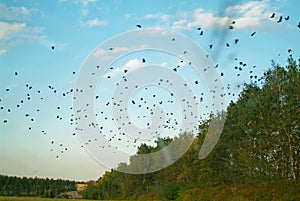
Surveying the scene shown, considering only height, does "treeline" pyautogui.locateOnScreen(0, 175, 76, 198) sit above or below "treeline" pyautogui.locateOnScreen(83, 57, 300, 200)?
above

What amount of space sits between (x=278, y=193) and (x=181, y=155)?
36.4 metres

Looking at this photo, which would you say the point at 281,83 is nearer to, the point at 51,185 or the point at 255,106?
the point at 255,106

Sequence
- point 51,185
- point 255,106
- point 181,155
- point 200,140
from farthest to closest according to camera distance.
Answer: point 51,185 < point 181,155 < point 200,140 < point 255,106

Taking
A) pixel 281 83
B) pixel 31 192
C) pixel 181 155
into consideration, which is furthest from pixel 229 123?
pixel 31 192

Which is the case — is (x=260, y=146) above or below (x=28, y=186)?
below

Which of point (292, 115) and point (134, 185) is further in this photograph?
point (134, 185)

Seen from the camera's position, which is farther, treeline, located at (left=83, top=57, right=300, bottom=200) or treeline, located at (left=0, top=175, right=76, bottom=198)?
treeline, located at (left=0, top=175, right=76, bottom=198)

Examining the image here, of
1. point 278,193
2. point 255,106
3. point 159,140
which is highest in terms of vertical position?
point 159,140

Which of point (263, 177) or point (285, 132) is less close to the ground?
point (285, 132)

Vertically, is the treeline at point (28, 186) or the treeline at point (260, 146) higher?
the treeline at point (28, 186)

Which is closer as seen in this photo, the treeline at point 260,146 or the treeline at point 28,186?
the treeline at point 260,146

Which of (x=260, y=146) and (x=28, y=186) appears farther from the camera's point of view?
(x=28, y=186)

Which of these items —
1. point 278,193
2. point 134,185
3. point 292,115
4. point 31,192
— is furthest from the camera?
point 31,192

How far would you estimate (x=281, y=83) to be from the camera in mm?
34125
